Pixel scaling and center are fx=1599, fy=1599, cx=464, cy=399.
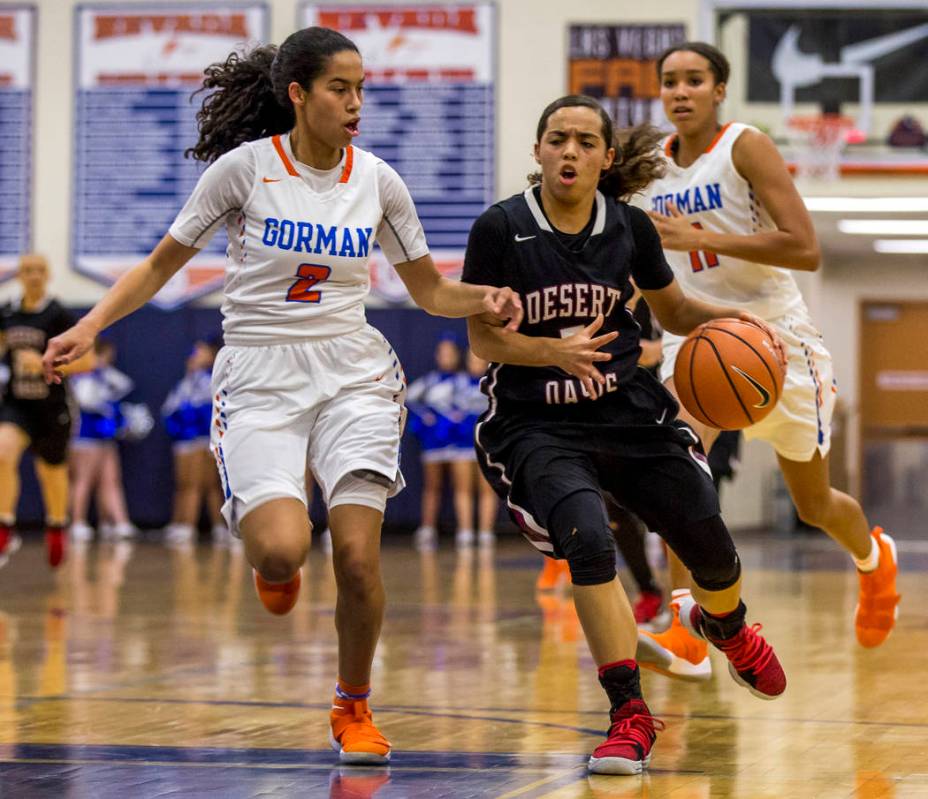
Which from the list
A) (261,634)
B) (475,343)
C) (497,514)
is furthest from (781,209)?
(497,514)

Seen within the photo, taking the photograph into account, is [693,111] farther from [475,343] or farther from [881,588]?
[881,588]

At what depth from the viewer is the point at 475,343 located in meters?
4.12

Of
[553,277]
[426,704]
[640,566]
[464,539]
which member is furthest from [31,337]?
[553,277]

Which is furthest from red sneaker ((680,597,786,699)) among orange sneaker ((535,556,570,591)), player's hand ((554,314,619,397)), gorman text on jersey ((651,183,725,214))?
orange sneaker ((535,556,570,591))

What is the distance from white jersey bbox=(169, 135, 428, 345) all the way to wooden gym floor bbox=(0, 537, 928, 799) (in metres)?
1.11

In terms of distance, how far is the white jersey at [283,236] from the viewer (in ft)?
13.3

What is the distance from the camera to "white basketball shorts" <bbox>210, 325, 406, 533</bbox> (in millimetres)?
3959

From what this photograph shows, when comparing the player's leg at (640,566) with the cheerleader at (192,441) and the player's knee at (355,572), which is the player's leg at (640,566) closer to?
the player's knee at (355,572)

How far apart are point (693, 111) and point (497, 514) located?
9.79m

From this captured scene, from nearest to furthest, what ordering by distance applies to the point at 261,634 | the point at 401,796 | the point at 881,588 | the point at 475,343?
the point at 401,796 < the point at 475,343 < the point at 881,588 < the point at 261,634

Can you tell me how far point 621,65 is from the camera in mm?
14516

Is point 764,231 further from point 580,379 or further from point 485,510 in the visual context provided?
point 485,510

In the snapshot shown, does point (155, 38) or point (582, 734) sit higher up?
point (155, 38)

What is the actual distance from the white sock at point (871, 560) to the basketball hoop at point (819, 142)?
28.2 feet
